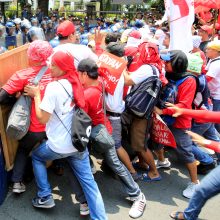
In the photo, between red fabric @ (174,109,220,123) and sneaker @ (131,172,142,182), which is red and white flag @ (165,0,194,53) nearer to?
sneaker @ (131,172,142,182)

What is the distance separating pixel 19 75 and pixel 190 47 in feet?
9.46

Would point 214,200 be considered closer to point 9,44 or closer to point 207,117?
point 207,117

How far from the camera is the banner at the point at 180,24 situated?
492 cm

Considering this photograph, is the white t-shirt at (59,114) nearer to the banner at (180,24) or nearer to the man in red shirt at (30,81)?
the man in red shirt at (30,81)

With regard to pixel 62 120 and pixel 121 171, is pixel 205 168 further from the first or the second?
pixel 62 120

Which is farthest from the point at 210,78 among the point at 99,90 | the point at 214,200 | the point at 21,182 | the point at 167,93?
the point at 21,182

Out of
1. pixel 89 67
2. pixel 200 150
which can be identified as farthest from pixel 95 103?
pixel 200 150

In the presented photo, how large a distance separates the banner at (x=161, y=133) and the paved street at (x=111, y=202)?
0.59 metres

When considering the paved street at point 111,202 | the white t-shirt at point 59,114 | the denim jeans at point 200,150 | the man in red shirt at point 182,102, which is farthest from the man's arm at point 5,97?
the denim jeans at point 200,150

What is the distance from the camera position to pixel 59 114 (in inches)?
112

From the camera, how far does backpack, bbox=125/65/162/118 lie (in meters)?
3.52

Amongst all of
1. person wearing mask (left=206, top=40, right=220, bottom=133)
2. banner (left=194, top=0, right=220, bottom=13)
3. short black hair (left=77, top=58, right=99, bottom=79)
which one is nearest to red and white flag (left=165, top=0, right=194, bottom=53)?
person wearing mask (left=206, top=40, right=220, bottom=133)

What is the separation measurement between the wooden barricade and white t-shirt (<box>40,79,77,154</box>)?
612 mm

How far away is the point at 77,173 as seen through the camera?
3068mm
